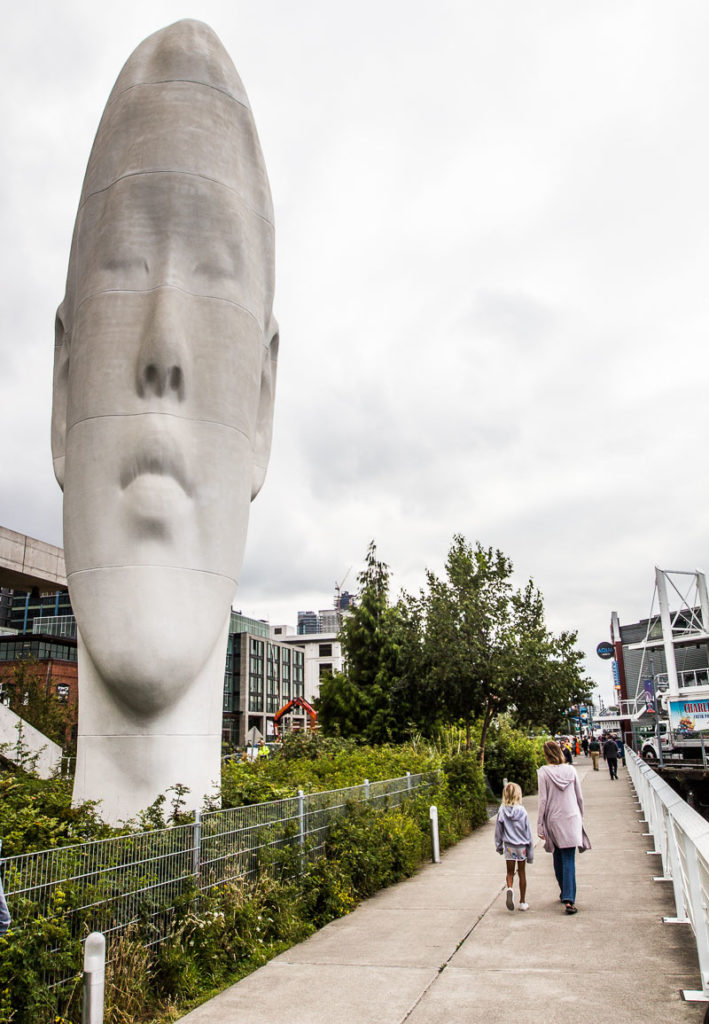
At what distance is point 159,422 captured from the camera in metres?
9.97

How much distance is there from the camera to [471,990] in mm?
5805

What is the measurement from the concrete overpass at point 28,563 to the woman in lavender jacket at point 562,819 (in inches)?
1323

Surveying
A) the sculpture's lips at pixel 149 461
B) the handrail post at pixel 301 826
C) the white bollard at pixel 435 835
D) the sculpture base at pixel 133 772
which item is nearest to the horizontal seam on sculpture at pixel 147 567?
the sculpture's lips at pixel 149 461

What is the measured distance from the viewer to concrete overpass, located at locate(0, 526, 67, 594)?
37.9 m

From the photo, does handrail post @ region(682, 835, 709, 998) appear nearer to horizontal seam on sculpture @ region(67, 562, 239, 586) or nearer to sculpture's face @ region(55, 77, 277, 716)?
sculpture's face @ region(55, 77, 277, 716)

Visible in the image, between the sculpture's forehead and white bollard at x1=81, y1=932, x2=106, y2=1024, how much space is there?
9.18 metres

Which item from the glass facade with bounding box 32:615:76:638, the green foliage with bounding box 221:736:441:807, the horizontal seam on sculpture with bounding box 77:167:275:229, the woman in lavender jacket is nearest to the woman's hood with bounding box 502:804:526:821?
the woman in lavender jacket

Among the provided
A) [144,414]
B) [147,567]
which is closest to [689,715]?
[147,567]

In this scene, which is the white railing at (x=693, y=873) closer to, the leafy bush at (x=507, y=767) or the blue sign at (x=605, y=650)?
the leafy bush at (x=507, y=767)

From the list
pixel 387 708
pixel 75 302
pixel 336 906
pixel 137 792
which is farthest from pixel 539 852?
pixel 387 708

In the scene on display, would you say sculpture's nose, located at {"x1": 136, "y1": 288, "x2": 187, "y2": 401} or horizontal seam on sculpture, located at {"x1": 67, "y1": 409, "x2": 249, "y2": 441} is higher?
sculpture's nose, located at {"x1": 136, "y1": 288, "x2": 187, "y2": 401}

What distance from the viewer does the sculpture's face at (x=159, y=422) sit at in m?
9.56

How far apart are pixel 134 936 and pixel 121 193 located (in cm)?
870

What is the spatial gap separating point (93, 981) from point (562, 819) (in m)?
4.81
